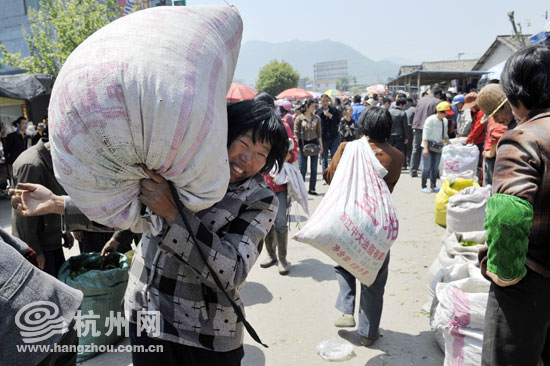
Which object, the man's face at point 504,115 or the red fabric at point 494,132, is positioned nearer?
the man's face at point 504,115

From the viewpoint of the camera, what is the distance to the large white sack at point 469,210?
4543 mm

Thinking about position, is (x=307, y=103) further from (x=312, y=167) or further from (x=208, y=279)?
(x=208, y=279)

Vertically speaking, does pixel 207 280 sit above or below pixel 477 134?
above

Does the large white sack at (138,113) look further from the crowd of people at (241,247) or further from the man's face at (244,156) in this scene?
the man's face at (244,156)

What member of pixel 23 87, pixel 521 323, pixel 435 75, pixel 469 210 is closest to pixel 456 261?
pixel 521 323

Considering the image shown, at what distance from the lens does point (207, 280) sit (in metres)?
1.41

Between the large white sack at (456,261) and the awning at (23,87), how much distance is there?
33.6 feet

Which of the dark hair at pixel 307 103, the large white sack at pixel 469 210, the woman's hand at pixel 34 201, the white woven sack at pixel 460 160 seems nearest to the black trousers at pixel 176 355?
the woman's hand at pixel 34 201

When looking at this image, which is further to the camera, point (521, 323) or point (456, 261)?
point (456, 261)

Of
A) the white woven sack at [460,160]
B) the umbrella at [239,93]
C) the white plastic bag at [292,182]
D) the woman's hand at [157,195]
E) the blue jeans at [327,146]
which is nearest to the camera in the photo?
the woman's hand at [157,195]

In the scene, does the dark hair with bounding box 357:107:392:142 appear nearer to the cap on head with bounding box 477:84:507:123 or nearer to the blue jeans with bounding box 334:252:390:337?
the blue jeans with bounding box 334:252:390:337

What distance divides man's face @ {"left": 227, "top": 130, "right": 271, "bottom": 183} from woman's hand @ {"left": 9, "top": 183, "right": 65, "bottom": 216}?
0.78m

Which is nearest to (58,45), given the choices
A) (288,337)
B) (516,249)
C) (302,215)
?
(302,215)

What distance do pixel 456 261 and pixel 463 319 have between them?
773 mm
